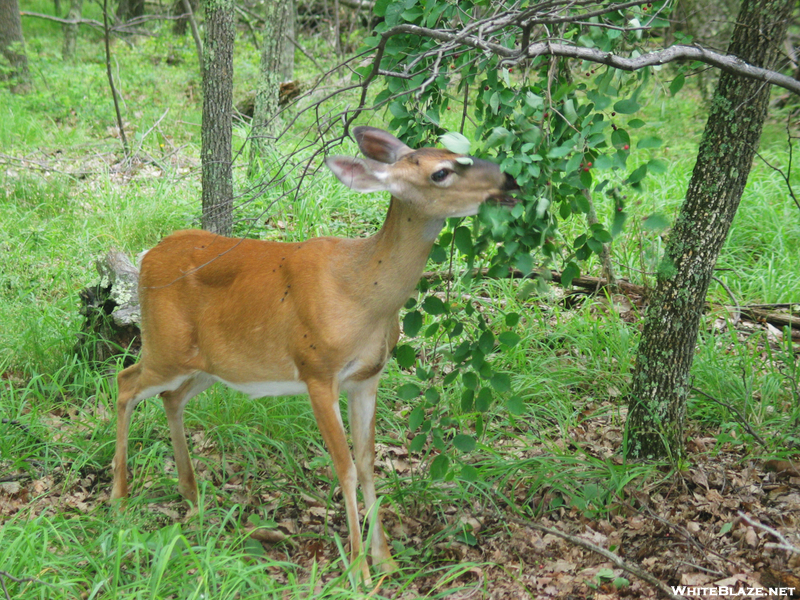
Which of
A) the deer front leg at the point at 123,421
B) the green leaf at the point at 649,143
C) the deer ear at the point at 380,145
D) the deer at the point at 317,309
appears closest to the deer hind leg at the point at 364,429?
the deer at the point at 317,309

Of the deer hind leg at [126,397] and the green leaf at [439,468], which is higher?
the green leaf at [439,468]

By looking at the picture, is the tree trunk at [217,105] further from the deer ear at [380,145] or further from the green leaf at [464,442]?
the green leaf at [464,442]

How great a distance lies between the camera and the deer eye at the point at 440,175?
9.65 ft

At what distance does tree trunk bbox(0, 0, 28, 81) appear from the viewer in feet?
37.3

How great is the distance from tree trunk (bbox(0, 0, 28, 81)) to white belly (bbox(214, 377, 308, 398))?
9.87 metres

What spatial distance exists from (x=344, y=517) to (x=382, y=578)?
0.73m

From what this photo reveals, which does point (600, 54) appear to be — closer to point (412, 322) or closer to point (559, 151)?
point (559, 151)

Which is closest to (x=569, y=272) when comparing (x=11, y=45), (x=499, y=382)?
(x=499, y=382)

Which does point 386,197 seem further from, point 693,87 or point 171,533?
point 693,87

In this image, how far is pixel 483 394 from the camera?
3125 millimetres

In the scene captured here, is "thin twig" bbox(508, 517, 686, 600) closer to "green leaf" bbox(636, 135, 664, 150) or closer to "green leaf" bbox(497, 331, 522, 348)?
"green leaf" bbox(497, 331, 522, 348)

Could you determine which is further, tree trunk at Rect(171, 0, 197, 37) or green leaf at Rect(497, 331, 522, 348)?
tree trunk at Rect(171, 0, 197, 37)

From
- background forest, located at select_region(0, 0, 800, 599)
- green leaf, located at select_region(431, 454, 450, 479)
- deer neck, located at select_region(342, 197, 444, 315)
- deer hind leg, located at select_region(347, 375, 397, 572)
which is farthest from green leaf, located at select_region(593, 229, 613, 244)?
deer hind leg, located at select_region(347, 375, 397, 572)

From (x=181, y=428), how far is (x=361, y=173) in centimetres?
187
